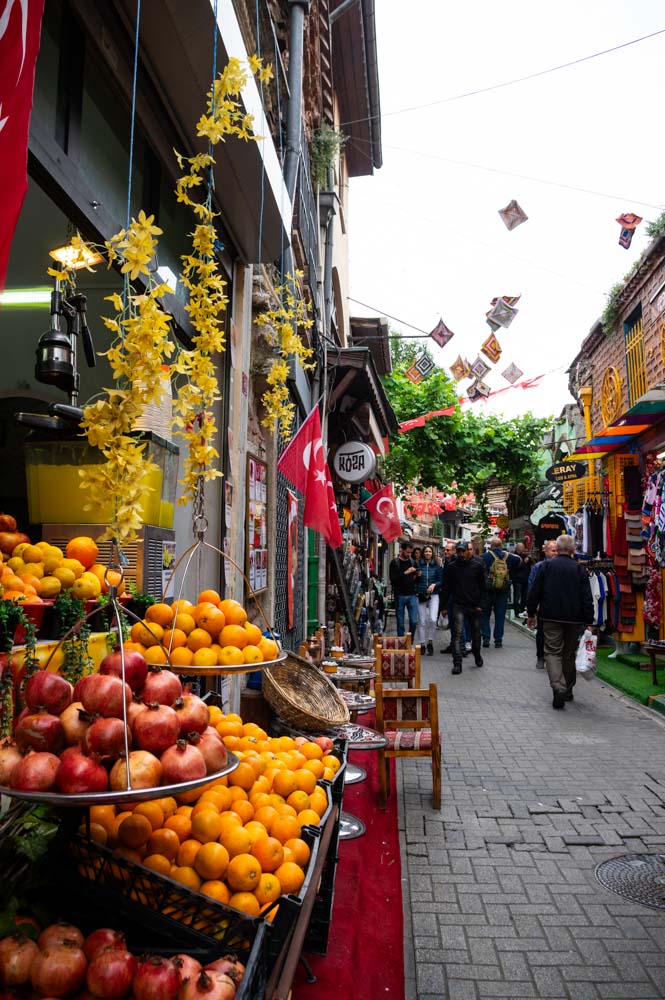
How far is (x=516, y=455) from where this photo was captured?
2203 centimetres

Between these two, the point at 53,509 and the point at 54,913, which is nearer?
the point at 54,913

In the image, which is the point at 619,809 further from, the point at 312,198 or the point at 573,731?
the point at 312,198

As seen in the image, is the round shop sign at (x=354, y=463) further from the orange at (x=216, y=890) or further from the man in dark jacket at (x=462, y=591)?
the orange at (x=216, y=890)

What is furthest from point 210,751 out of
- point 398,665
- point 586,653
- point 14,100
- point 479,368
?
point 479,368

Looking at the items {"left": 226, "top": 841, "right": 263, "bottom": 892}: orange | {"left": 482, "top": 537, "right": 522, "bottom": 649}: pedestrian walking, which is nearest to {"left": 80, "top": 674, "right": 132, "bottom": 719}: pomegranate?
{"left": 226, "top": 841, "right": 263, "bottom": 892}: orange

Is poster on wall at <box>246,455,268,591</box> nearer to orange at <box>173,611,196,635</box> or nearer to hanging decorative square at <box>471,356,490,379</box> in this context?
orange at <box>173,611,196,635</box>

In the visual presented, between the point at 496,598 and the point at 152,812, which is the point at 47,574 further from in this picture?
the point at 496,598

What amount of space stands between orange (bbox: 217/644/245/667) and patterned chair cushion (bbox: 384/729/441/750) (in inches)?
117

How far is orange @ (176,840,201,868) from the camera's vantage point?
240 centimetres

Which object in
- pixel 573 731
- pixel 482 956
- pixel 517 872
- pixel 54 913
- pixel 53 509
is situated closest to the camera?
pixel 54 913

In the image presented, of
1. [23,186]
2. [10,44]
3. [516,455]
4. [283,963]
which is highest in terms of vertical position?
[516,455]

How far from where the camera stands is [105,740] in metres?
1.89

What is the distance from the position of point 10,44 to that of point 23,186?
0.35 metres

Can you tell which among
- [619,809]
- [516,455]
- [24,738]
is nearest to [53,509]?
[24,738]
